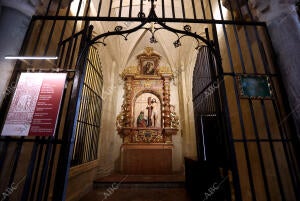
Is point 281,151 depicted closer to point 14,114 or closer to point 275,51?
point 275,51

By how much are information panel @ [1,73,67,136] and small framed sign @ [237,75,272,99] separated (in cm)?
217

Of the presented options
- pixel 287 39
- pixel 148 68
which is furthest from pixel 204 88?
pixel 148 68

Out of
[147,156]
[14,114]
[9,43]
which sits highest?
[9,43]

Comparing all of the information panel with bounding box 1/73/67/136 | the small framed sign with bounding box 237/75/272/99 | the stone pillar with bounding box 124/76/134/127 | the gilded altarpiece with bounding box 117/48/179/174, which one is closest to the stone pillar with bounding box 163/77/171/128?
the gilded altarpiece with bounding box 117/48/179/174

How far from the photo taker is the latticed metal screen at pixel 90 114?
425cm

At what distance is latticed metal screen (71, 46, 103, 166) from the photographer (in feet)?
13.9

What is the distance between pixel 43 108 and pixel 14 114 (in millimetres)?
304

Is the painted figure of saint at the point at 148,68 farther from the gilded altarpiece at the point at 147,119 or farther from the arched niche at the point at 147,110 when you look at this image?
the arched niche at the point at 147,110

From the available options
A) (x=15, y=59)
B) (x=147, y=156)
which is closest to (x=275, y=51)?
(x=15, y=59)

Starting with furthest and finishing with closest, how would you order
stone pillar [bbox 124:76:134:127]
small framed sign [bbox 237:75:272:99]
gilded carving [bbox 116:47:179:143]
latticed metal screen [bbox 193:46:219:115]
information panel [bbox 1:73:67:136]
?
1. stone pillar [bbox 124:76:134:127]
2. gilded carving [bbox 116:47:179:143]
3. latticed metal screen [bbox 193:46:219:115]
4. small framed sign [bbox 237:75:272:99]
5. information panel [bbox 1:73:67:136]

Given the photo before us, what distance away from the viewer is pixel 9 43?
1.82 m

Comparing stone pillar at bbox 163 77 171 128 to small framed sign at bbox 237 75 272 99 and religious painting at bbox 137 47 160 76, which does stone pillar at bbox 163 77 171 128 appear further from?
small framed sign at bbox 237 75 272 99

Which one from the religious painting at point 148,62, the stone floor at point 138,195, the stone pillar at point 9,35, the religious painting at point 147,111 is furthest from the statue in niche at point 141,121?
the stone pillar at point 9,35

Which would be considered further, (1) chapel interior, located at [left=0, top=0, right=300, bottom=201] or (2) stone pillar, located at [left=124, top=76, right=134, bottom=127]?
(2) stone pillar, located at [left=124, top=76, right=134, bottom=127]
